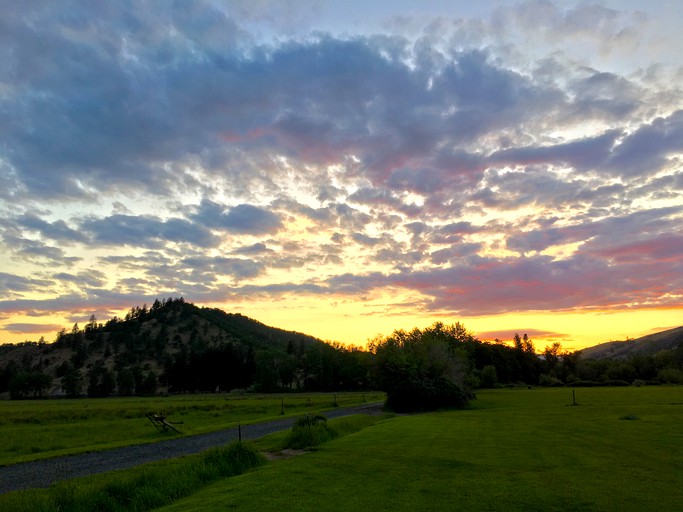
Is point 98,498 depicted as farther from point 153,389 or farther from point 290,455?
point 153,389

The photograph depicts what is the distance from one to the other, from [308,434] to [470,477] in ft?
43.2

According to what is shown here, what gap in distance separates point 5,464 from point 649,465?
105ft

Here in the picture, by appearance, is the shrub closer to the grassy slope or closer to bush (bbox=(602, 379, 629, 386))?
bush (bbox=(602, 379, 629, 386))

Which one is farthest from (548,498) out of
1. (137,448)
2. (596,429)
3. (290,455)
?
(137,448)

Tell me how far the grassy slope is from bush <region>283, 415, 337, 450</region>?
5.26ft

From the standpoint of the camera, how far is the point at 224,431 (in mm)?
40250

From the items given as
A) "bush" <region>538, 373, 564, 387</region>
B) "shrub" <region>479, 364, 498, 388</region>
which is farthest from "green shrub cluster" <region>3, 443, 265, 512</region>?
"bush" <region>538, 373, 564, 387</region>

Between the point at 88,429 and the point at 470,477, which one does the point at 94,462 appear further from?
the point at 470,477

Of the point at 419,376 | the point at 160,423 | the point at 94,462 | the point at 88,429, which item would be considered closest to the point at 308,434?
the point at 94,462

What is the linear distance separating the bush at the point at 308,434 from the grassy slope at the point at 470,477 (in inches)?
63.2

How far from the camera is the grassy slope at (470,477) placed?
1241 centimetres

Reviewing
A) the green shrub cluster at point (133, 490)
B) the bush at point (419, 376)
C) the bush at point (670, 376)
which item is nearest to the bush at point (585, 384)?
the bush at point (670, 376)

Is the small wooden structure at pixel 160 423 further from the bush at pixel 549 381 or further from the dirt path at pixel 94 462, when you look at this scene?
the bush at pixel 549 381

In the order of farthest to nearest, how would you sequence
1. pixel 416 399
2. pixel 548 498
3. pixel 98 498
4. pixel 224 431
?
pixel 416 399, pixel 224 431, pixel 98 498, pixel 548 498
